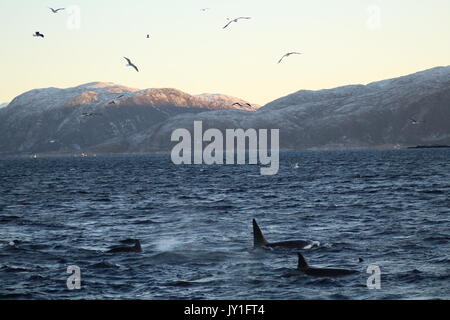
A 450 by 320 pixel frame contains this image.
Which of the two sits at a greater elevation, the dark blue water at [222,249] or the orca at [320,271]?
the orca at [320,271]

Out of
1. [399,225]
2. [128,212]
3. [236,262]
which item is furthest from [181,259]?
[128,212]

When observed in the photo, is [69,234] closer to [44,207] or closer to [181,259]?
[181,259]

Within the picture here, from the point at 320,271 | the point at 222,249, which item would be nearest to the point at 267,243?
the point at 222,249

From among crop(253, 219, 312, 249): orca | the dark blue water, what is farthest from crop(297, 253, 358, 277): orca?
crop(253, 219, 312, 249): orca

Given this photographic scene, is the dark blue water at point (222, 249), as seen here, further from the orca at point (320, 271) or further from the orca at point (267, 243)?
the orca at point (267, 243)

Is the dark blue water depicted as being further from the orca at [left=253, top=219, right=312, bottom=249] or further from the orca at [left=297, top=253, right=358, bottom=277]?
the orca at [left=253, top=219, right=312, bottom=249]

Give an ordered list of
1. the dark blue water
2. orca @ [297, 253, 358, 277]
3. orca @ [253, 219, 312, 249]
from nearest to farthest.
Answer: the dark blue water, orca @ [297, 253, 358, 277], orca @ [253, 219, 312, 249]

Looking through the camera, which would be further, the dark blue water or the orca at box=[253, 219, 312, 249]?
the orca at box=[253, 219, 312, 249]

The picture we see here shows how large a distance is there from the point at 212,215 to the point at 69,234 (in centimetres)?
1366

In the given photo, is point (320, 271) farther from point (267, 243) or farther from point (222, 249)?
point (222, 249)

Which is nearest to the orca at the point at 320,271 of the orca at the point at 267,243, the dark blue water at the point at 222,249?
the dark blue water at the point at 222,249

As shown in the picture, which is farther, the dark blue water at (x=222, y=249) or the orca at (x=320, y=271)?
the orca at (x=320, y=271)
